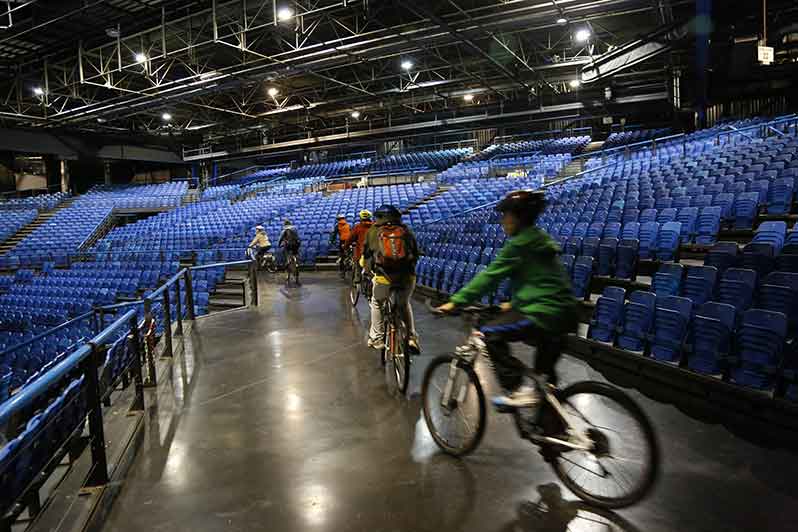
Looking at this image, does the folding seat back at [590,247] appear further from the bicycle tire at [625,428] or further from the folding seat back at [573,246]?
the bicycle tire at [625,428]

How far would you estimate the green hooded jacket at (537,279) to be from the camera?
2.56 m

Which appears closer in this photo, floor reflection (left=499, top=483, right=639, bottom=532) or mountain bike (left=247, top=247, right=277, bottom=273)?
floor reflection (left=499, top=483, right=639, bottom=532)

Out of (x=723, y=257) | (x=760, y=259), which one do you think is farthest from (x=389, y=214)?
(x=760, y=259)

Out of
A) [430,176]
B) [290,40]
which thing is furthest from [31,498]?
[430,176]

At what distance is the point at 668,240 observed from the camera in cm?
661

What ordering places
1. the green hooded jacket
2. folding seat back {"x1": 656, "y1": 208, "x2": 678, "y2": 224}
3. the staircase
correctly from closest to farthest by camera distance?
the green hooded jacket → folding seat back {"x1": 656, "y1": 208, "x2": 678, "y2": 224} → the staircase

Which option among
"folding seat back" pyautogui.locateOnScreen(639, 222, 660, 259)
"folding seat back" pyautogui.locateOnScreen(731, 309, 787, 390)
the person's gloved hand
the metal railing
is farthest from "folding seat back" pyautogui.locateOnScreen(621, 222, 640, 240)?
the metal railing

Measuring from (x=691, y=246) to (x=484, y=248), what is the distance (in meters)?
3.13

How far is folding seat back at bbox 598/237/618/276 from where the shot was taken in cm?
641

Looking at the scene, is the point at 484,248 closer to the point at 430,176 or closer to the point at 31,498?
the point at 31,498

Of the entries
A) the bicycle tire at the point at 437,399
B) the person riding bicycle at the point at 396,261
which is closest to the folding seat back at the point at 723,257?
the person riding bicycle at the point at 396,261

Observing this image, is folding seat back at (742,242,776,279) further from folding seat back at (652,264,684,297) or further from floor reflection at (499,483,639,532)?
floor reflection at (499,483,639,532)

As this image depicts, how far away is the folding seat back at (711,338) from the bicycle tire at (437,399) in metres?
2.05

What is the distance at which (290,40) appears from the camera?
1788 cm
